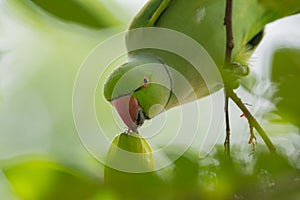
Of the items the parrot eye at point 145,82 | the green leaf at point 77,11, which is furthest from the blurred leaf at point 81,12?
the parrot eye at point 145,82

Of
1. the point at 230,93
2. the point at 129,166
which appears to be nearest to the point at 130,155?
the point at 129,166

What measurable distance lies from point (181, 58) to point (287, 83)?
10 centimetres

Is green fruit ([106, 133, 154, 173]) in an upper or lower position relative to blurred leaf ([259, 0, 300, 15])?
lower

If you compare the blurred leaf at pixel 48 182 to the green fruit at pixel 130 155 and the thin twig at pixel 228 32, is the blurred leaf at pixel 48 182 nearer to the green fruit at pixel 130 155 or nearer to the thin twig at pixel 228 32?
the green fruit at pixel 130 155

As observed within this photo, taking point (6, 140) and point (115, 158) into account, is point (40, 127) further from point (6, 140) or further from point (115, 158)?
point (115, 158)

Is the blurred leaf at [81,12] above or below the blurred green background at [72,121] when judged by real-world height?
above

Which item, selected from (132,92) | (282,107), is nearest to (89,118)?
(132,92)

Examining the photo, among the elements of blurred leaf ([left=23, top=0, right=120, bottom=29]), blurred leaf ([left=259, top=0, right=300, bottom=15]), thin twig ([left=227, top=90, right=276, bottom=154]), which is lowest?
thin twig ([left=227, top=90, right=276, bottom=154])

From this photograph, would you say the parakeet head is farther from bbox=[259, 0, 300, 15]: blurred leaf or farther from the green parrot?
bbox=[259, 0, 300, 15]: blurred leaf

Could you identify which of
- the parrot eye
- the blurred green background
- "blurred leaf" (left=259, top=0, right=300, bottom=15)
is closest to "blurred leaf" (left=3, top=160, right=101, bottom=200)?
the blurred green background

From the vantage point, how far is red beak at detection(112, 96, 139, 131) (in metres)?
0.53

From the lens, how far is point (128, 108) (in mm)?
532

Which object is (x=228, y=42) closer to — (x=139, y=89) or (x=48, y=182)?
(x=139, y=89)

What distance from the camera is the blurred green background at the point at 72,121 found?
50 centimetres
